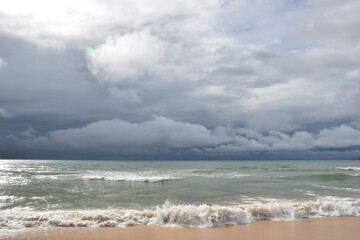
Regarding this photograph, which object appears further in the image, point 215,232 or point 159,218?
point 159,218

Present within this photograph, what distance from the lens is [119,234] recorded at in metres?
10.9

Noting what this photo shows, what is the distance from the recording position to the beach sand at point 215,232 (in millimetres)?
10430

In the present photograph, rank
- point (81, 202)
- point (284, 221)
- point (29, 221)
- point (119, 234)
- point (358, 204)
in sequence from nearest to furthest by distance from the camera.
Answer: point (119, 234) < point (29, 221) < point (284, 221) < point (358, 204) < point (81, 202)

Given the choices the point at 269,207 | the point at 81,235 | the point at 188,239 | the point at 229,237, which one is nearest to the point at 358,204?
the point at 269,207

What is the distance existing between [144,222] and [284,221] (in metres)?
5.36

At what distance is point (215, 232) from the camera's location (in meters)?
11.3

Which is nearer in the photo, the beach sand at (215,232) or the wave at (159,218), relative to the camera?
the beach sand at (215,232)

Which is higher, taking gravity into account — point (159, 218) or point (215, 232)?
point (159, 218)

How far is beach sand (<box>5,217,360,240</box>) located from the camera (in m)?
10.4

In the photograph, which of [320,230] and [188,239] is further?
[320,230]

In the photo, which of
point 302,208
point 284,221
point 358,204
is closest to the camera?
point 284,221

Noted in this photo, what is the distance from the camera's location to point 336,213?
14938 millimetres

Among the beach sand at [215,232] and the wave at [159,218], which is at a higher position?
the wave at [159,218]

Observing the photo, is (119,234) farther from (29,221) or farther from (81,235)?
(29,221)
